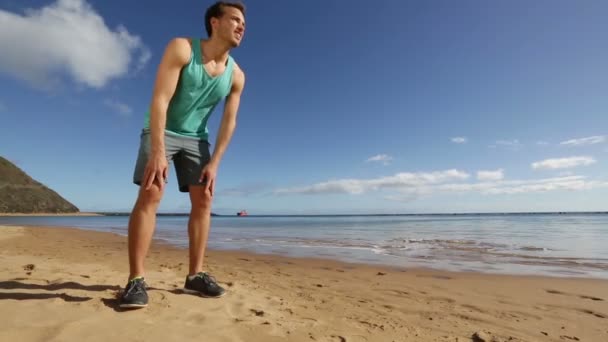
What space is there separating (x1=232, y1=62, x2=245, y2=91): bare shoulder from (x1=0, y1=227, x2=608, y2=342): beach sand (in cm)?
186

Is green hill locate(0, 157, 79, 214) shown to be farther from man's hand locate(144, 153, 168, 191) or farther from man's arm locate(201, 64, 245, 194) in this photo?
man's hand locate(144, 153, 168, 191)

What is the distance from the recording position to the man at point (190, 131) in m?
2.34

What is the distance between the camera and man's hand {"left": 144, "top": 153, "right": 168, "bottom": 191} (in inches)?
89.7

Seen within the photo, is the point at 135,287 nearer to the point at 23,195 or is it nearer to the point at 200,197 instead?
the point at 200,197

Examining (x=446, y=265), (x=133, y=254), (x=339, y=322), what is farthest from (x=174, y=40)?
(x=446, y=265)

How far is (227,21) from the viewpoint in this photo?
104 inches

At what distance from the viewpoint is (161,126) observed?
234 centimetres

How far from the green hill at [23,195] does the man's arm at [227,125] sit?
89.3 m

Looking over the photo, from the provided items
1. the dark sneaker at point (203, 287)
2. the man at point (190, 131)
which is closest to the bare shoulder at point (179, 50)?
the man at point (190, 131)

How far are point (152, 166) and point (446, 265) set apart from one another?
554 cm

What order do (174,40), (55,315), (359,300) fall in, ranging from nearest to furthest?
(55,315), (174,40), (359,300)

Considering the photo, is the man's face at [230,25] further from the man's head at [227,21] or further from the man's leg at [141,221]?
the man's leg at [141,221]

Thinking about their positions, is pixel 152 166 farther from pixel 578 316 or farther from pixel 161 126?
pixel 578 316

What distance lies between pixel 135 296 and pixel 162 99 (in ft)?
4.50
